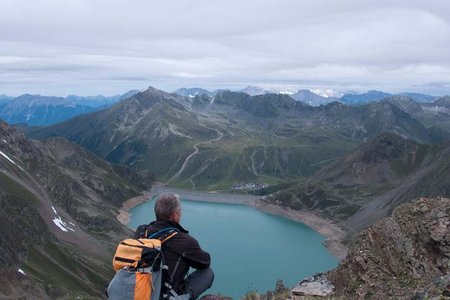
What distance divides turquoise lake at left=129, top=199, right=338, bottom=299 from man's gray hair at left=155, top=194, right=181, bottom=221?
219ft

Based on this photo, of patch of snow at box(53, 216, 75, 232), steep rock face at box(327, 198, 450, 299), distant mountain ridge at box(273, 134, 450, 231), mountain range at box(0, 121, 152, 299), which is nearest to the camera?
steep rock face at box(327, 198, 450, 299)

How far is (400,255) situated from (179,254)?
15.9 meters

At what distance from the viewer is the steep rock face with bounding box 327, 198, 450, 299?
1875cm

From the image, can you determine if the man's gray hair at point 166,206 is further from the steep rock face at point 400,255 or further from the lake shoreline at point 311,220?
the lake shoreline at point 311,220

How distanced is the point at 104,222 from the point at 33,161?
30.4 m

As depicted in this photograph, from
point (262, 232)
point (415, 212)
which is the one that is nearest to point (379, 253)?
point (415, 212)

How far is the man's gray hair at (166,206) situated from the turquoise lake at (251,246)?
6688cm

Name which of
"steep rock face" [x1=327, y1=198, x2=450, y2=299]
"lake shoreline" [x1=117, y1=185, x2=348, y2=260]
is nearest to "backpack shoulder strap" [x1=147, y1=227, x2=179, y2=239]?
"steep rock face" [x1=327, y1=198, x2=450, y2=299]

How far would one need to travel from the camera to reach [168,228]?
31.4 ft

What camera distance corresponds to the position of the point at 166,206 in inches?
382

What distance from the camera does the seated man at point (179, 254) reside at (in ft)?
30.5

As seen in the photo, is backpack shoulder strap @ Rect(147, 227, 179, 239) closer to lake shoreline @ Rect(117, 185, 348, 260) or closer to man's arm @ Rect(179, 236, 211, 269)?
man's arm @ Rect(179, 236, 211, 269)

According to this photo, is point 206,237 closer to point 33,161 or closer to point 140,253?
point 33,161

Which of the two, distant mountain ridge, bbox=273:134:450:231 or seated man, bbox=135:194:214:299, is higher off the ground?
seated man, bbox=135:194:214:299
